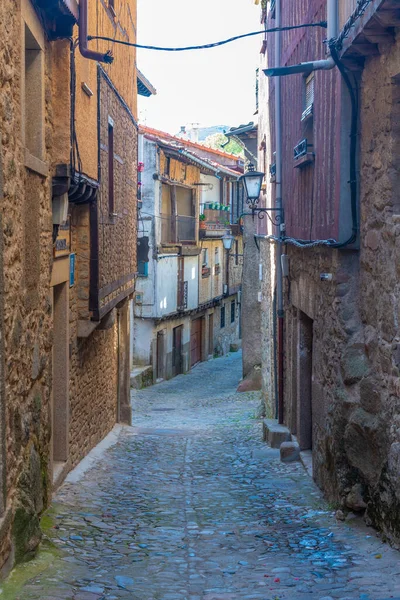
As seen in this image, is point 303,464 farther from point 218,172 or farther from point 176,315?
point 218,172

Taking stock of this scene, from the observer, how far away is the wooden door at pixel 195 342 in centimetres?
3013

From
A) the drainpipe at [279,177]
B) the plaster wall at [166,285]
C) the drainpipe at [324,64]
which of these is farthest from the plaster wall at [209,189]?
the drainpipe at [324,64]

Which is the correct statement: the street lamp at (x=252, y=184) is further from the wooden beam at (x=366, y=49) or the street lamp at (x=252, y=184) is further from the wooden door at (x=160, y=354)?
the wooden door at (x=160, y=354)

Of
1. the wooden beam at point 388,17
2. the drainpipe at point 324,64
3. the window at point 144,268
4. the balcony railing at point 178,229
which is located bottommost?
the window at point 144,268

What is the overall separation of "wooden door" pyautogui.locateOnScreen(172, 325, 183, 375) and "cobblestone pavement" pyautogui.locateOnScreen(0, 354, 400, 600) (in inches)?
636

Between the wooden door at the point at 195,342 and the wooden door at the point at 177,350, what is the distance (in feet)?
6.69

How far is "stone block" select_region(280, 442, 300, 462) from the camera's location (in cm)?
938

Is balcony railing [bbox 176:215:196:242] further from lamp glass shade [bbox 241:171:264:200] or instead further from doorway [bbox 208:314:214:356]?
lamp glass shade [bbox 241:171:264:200]

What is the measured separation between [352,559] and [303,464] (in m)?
3.75

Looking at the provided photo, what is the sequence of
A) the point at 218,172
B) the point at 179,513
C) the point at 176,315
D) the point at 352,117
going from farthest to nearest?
1. the point at 218,172
2. the point at 176,315
3. the point at 179,513
4. the point at 352,117

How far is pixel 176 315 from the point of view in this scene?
2659cm

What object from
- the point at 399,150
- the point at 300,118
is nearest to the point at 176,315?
the point at 300,118

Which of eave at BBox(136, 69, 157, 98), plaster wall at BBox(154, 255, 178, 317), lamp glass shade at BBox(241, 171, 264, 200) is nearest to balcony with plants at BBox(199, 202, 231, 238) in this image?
plaster wall at BBox(154, 255, 178, 317)

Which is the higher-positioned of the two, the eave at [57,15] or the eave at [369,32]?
the eave at [57,15]
